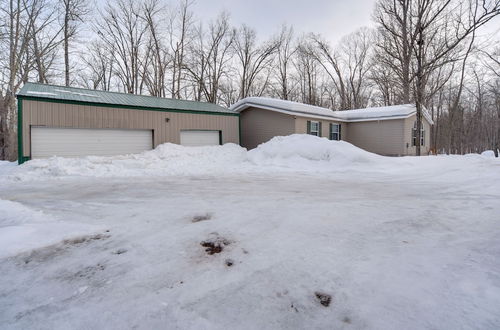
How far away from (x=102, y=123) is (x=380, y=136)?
16.7 meters

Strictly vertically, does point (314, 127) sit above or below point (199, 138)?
above

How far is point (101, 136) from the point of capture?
453 inches

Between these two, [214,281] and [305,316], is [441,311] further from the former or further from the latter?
[214,281]

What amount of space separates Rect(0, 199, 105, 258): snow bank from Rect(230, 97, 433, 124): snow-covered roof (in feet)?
42.3

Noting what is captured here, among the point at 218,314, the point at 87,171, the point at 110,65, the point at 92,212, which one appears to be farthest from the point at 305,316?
the point at 110,65

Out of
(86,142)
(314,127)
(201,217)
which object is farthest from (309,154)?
(86,142)

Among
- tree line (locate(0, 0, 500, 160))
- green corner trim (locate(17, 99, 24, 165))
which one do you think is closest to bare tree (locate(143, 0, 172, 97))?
tree line (locate(0, 0, 500, 160))

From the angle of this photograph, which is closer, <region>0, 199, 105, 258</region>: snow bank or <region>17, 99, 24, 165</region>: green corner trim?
<region>0, 199, 105, 258</region>: snow bank

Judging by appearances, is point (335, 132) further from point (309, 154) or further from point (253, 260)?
point (253, 260)

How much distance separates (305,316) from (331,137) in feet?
56.0

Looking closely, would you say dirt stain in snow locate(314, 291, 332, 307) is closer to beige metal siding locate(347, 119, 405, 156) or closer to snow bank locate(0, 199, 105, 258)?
snow bank locate(0, 199, 105, 258)

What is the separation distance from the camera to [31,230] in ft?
9.48

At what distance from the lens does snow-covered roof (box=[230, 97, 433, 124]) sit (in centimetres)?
1495

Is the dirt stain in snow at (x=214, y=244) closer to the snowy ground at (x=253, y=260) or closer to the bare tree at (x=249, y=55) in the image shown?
the snowy ground at (x=253, y=260)
